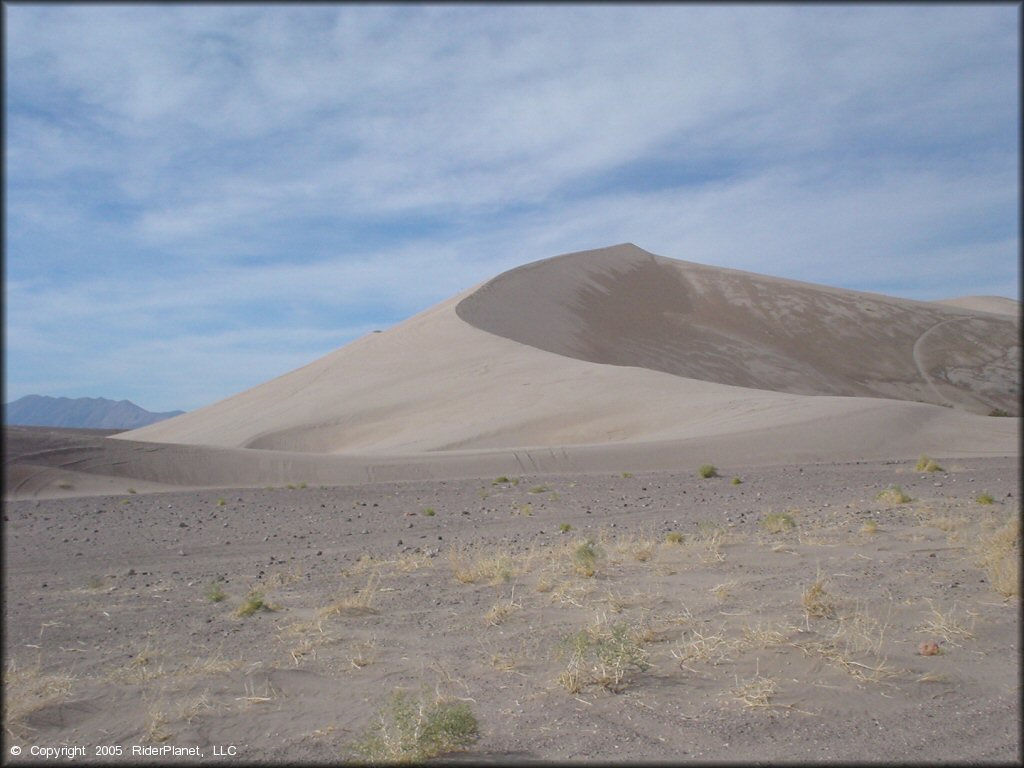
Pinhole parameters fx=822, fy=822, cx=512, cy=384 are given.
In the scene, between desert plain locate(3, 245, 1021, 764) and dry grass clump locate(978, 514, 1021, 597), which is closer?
desert plain locate(3, 245, 1021, 764)

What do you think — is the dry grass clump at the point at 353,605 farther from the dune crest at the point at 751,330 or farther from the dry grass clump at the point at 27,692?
the dune crest at the point at 751,330

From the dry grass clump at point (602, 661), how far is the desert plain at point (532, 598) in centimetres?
2

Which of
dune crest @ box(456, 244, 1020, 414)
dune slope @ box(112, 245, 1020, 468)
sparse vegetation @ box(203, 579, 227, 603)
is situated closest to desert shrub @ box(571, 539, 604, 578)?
sparse vegetation @ box(203, 579, 227, 603)

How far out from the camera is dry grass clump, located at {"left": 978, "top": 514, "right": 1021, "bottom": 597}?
24.3ft

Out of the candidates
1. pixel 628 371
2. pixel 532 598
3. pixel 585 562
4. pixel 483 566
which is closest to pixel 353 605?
pixel 532 598

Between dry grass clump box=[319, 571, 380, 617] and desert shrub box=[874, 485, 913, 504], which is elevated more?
dry grass clump box=[319, 571, 380, 617]

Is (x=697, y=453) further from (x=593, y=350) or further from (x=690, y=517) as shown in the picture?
(x=593, y=350)

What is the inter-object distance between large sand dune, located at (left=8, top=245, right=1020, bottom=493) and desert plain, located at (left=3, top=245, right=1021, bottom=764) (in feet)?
1.02

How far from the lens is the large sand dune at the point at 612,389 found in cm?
2742

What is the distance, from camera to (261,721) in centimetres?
555

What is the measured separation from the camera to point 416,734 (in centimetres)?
482

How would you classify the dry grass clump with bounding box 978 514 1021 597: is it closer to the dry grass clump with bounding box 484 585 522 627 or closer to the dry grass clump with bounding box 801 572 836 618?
the dry grass clump with bounding box 801 572 836 618

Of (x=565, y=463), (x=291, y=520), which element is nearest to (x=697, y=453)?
(x=565, y=463)

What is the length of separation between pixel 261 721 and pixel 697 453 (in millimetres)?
22504
